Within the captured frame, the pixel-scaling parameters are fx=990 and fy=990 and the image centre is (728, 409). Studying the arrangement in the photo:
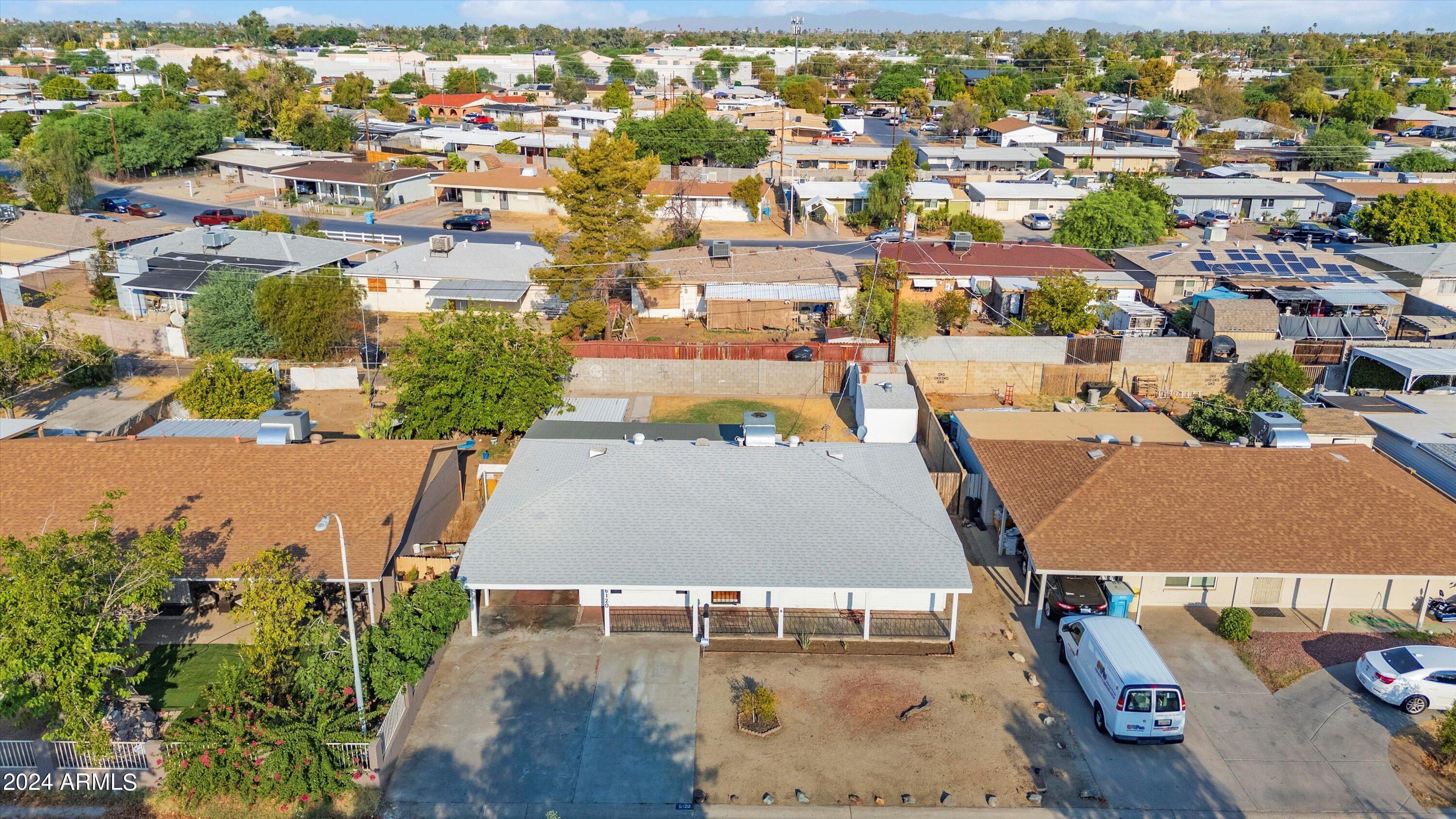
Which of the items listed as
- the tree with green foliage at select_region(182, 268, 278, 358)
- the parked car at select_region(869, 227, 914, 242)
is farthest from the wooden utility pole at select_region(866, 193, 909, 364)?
the tree with green foliage at select_region(182, 268, 278, 358)

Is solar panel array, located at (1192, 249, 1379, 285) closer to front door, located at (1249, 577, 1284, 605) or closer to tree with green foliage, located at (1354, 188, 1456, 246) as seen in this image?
tree with green foliage, located at (1354, 188, 1456, 246)

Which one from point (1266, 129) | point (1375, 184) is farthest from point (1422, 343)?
point (1266, 129)

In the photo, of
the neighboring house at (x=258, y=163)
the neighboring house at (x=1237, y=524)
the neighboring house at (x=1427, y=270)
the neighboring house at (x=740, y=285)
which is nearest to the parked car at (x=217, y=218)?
the neighboring house at (x=258, y=163)

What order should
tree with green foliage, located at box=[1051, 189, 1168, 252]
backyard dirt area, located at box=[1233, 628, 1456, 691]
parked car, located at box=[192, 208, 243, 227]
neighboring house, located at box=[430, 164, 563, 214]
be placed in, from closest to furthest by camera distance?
backyard dirt area, located at box=[1233, 628, 1456, 691]
tree with green foliage, located at box=[1051, 189, 1168, 252]
parked car, located at box=[192, 208, 243, 227]
neighboring house, located at box=[430, 164, 563, 214]

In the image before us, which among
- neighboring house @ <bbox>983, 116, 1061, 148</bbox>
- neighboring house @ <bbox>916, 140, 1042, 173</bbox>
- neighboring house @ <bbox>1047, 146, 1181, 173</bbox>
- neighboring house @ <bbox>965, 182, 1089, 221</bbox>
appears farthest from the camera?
neighboring house @ <bbox>983, 116, 1061, 148</bbox>

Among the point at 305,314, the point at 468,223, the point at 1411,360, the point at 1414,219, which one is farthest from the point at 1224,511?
the point at 468,223

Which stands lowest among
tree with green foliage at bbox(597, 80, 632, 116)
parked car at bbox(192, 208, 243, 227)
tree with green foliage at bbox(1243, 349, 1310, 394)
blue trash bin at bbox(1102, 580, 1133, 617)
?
blue trash bin at bbox(1102, 580, 1133, 617)
